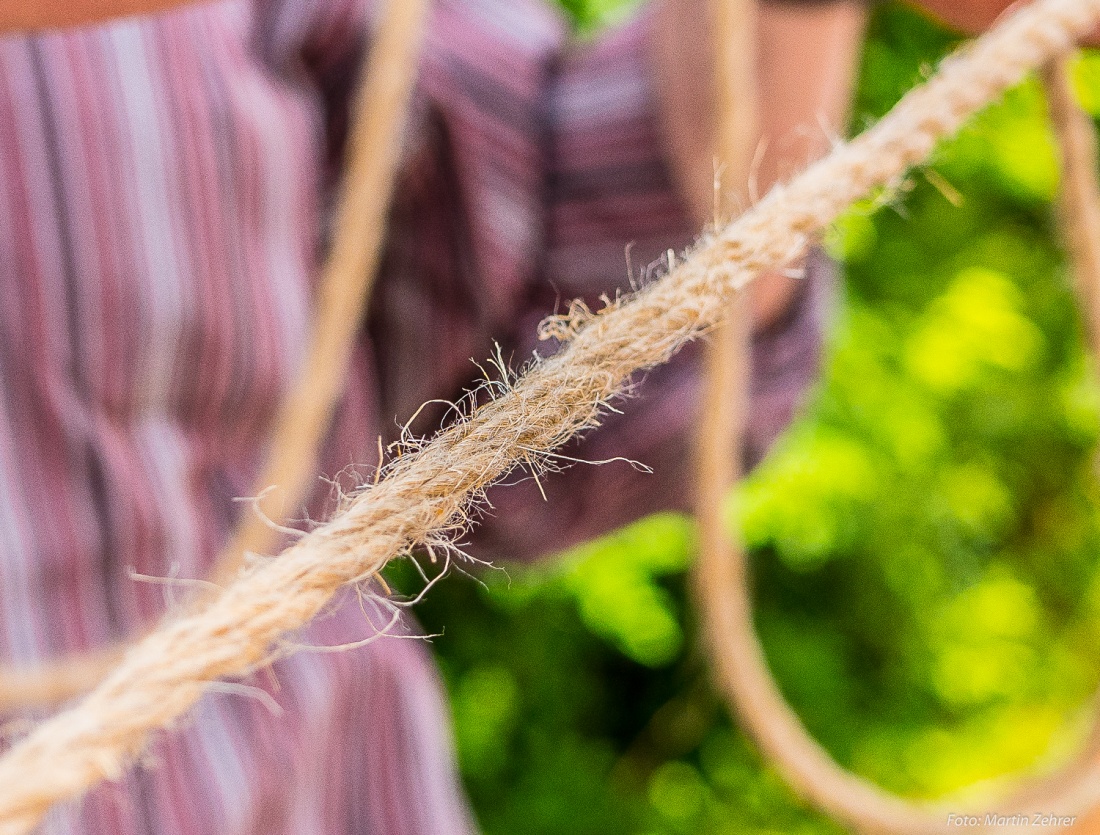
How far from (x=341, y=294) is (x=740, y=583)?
0.12 metres

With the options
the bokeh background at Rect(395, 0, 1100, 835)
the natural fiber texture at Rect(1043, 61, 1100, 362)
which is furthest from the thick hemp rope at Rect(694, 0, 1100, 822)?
the bokeh background at Rect(395, 0, 1100, 835)

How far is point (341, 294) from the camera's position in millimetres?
191

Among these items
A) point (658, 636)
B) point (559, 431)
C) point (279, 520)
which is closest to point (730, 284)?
point (559, 431)

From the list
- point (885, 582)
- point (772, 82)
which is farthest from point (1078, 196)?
point (885, 582)

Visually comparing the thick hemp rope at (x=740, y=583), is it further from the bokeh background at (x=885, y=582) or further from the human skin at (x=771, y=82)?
the bokeh background at (x=885, y=582)

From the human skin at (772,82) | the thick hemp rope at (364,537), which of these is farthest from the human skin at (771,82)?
the thick hemp rope at (364,537)

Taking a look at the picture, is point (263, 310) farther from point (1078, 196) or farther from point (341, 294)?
point (1078, 196)

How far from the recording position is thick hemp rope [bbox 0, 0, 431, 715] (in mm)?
179

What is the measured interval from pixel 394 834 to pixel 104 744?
17 cm

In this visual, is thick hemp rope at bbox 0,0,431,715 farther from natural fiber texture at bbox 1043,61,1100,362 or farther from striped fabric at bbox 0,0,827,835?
natural fiber texture at bbox 1043,61,1100,362

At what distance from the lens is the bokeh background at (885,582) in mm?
461

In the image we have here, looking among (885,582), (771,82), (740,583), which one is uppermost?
(771,82)

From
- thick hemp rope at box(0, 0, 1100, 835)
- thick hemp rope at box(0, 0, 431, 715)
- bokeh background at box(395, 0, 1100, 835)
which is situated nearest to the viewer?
thick hemp rope at box(0, 0, 1100, 835)

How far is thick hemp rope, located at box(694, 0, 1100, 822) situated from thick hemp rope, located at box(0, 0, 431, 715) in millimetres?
64
